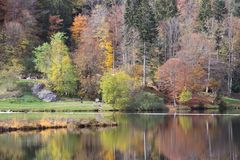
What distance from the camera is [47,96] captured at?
8162 centimetres

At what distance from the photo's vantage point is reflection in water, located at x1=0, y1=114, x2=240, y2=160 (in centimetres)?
3209

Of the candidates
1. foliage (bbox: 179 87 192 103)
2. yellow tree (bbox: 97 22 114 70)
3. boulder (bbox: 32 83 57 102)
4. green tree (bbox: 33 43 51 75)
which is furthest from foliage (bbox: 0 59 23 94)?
foliage (bbox: 179 87 192 103)

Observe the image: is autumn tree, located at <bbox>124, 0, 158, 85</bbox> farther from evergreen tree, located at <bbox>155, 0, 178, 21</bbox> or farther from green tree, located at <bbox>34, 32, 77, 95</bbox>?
→ green tree, located at <bbox>34, 32, 77, 95</bbox>

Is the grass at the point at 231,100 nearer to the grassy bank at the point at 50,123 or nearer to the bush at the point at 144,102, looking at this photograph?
the bush at the point at 144,102

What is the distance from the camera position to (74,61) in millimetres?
88000

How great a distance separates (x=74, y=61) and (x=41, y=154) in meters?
56.3

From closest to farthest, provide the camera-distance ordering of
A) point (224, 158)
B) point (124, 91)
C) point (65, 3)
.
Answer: point (224, 158) < point (124, 91) < point (65, 3)

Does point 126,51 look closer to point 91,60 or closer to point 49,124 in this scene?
point 91,60

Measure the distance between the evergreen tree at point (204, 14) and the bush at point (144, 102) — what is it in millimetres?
30114

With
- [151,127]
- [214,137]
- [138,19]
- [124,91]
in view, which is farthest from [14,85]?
[214,137]

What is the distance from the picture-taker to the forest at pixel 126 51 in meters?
84.5

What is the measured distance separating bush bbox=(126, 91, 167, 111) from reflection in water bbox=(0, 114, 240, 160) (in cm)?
2605

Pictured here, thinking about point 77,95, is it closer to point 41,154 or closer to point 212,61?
point 212,61

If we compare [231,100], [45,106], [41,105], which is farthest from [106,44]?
[45,106]
